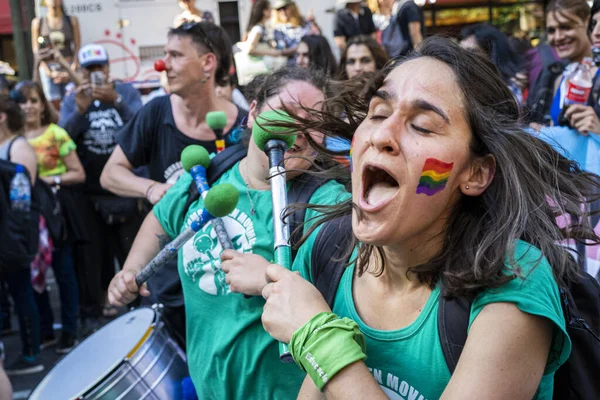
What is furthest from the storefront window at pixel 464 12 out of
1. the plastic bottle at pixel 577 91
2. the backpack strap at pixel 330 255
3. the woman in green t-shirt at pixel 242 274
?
the backpack strap at pixel 330 255

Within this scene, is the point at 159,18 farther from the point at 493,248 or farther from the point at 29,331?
the point at 493,248

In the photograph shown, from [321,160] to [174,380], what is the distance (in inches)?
41.9

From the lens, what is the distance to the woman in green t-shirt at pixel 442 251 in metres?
1.61

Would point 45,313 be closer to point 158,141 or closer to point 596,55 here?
point 158,141

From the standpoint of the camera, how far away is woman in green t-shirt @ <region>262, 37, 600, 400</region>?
161 centimetres

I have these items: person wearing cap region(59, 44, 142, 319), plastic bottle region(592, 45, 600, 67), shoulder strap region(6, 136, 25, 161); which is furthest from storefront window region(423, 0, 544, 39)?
plastic bottle region(592, 45, 600, 67)

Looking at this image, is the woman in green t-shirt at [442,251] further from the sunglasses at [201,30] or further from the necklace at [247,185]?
the sunglasses at [201,30]

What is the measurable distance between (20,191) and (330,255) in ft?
13.6

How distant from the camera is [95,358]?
3018 mm

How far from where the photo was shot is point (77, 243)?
6379 mm

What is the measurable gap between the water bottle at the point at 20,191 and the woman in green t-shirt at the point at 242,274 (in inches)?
117

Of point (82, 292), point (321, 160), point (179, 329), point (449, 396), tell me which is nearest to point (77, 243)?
point (82, 292)

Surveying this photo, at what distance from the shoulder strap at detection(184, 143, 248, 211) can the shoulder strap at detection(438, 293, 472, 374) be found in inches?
54.8

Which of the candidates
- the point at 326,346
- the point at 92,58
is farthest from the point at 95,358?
the point at 92,58
